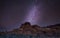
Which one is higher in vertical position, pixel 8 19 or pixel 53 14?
pixel 8 19

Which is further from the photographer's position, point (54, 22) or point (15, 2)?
point (15, 2)

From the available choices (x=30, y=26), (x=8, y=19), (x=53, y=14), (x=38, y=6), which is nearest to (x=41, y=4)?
(x=38, y=6)

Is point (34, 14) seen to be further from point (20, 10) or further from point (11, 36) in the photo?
point (11, 36)

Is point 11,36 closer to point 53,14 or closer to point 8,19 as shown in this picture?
point 8,19

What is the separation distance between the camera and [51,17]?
170 cm

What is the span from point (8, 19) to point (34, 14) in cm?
35

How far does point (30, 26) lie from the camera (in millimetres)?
1759

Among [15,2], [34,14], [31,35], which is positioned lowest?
[31,35]

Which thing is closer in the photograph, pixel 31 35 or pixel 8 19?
pixel 31 35

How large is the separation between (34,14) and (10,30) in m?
0.37

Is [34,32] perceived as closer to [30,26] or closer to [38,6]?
[30,26]

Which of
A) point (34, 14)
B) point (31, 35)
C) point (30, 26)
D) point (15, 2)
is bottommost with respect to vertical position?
point (31, 35)

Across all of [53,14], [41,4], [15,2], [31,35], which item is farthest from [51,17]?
[15,2]

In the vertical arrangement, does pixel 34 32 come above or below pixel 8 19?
below
